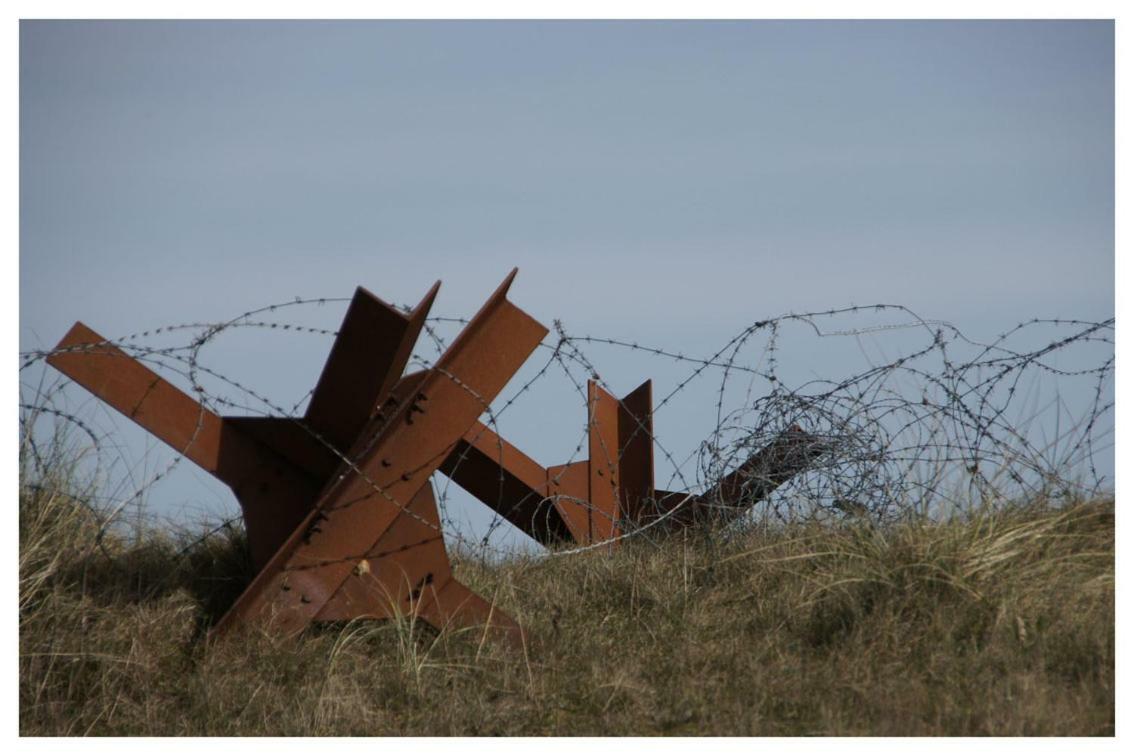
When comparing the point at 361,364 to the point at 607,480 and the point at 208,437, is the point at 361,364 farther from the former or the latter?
the point at 607,480

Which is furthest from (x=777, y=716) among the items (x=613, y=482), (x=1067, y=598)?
(x=613, y=482)

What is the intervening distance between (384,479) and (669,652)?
1548mm

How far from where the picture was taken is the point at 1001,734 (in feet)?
15.4

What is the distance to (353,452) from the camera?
5.86 metres

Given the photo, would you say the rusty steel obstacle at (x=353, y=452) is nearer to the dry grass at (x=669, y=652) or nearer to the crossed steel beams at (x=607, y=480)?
the dry grass at (x=669, y=652)

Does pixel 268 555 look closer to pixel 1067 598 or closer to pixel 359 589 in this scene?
pixel 359 589

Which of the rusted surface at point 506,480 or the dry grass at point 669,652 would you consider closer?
the dry grass at point 669,652

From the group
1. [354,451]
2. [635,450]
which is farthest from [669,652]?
[635,450]

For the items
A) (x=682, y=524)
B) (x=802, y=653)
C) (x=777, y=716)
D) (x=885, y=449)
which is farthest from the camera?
(x=682, y=524)

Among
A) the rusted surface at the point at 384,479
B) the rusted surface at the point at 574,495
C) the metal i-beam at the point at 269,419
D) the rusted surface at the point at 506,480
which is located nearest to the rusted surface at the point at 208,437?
the metal i-beam at the point at 269,419

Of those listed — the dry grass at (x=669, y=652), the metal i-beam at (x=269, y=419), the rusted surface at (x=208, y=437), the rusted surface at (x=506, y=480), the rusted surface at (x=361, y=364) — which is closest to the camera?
the dry grass at (x=669, y=652)

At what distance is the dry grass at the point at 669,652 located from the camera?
16.5ft

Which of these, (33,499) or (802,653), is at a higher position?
(33,499)

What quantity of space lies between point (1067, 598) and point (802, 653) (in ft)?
4.00
